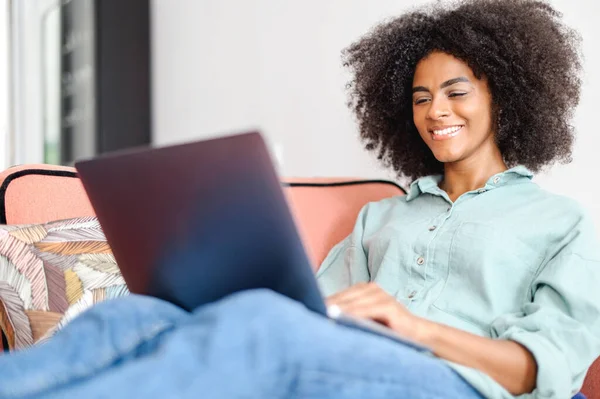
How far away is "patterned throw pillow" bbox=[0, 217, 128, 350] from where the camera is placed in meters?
1.11

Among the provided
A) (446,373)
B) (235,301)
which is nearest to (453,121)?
(446,373)

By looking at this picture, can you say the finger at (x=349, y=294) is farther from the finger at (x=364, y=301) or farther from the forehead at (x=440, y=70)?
Answer: the forehead at (x=440, y=70)

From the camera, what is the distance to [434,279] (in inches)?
47.4

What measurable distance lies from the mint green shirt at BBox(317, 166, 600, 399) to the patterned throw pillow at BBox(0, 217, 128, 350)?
1.41ft

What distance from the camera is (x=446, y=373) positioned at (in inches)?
32.9

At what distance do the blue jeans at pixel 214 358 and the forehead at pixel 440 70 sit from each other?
702 mm

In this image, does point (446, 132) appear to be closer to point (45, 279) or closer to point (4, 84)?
point (45, 279)

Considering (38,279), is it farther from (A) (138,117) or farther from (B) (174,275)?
(A) (138,117)

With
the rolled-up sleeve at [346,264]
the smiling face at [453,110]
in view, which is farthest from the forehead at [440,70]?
the rolled-up sleeve at [346,264]

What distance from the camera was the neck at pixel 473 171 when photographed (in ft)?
4.36

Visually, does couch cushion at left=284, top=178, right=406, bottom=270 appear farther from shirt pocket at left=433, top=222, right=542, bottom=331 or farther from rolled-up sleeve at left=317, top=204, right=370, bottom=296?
shirt pocket at left=433, top=222, right=542, bottom=331

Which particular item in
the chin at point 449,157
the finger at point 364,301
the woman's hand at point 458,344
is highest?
the chin at point 449,157

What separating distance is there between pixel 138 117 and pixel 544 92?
216 centimetres

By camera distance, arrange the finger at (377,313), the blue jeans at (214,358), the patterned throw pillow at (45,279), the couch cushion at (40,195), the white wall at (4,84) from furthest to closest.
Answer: the white wall at (4,84)
the couch cushion at (40,195)
the patterned throw pillow at (45,279)
the finger at (377,313)
the blue jeans at (214,358)
